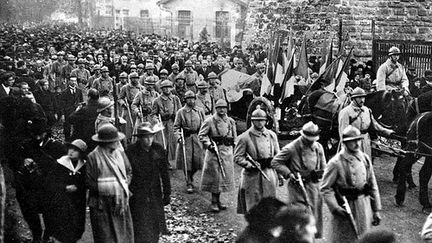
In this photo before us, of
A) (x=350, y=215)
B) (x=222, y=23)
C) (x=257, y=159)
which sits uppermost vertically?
(x=222, y=23)

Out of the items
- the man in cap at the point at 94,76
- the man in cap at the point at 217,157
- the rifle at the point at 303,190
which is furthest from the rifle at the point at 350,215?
the man in cap at the point at 94,76

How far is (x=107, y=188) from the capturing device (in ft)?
21.9

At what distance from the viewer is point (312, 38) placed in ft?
74.7

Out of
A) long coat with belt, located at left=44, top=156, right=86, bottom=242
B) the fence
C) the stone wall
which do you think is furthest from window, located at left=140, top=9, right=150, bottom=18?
long coat with belt, located at left=44, top=156, right=86, bottom=242

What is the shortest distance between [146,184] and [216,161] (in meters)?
2.59

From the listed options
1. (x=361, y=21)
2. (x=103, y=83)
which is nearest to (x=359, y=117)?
(x=103, y=83)

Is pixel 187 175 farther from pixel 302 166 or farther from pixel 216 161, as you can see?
pixel 302 166

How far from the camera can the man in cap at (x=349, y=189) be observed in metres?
6.73

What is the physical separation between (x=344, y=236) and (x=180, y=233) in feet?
9.84

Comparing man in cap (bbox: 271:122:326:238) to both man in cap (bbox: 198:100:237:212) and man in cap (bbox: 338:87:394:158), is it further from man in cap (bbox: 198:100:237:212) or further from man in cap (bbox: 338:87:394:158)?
man in cap (bbox: 198:100:237:212)

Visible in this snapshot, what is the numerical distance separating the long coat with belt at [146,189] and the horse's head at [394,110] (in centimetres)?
601

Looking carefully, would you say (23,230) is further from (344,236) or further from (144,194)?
(344,236)

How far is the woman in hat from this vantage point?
23.8 ft

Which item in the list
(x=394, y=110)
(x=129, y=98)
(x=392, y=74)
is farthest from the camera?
(x=129, y=98)
